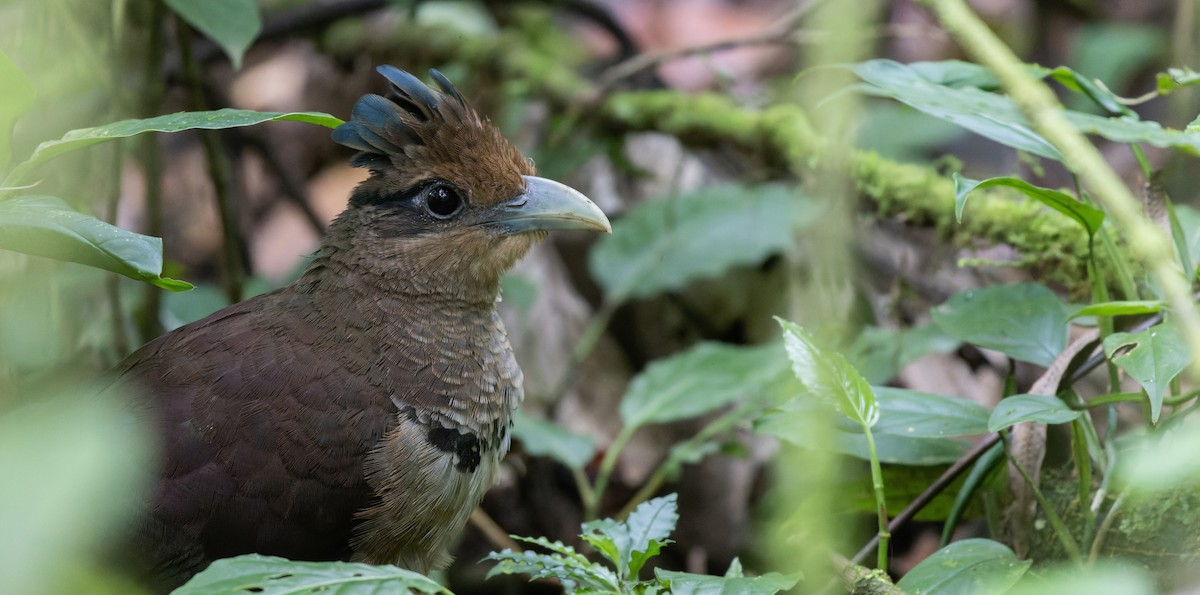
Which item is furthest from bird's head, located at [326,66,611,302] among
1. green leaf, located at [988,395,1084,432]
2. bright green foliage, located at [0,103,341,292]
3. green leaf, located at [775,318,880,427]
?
green leaf, located at [988,395,1084,432]

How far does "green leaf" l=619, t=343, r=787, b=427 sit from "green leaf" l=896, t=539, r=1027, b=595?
1.38 metres

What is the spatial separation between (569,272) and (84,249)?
359 cm

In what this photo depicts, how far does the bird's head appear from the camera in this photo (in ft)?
9.59

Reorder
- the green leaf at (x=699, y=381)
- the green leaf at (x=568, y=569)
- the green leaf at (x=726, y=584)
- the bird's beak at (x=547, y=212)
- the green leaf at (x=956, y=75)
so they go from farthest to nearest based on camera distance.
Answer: the green leaf at (x=699, y=381) < the bird's beak at (x=547, y=212) < the green leaf at (x=956, y=75) < the green leaf at (x=568, y=569) < the green leaf at (x=726, y=584)

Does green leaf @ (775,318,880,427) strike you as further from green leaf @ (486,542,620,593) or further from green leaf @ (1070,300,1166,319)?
green leaf @ (486,542,620,593)

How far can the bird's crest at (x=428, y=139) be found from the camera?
2871mm

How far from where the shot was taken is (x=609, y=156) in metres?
5.10

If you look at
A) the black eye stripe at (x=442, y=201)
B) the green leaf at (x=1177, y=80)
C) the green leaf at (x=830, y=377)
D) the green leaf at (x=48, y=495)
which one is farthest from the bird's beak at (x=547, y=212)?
the green leaf at (x=48, y=495)

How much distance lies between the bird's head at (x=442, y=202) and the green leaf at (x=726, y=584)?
4.03ft

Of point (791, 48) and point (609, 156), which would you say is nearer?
point (609, 156)

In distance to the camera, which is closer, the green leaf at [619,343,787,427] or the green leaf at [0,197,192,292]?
the green leaf at [0,197,192,292]

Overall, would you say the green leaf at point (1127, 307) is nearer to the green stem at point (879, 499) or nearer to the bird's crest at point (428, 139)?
the green stem at point (879, 499)

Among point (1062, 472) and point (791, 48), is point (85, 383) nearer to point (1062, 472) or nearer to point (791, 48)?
point (1062, 472)

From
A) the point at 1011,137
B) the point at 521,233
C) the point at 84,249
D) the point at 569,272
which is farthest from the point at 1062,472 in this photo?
the point at 569,272
